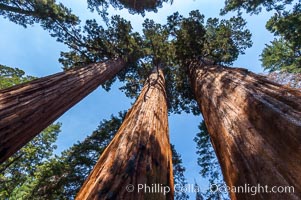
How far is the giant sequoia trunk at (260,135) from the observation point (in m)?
2.03

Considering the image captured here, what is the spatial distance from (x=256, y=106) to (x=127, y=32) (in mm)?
9286

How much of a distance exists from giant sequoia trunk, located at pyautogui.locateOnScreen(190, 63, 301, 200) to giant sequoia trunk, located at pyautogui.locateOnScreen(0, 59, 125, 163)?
2.92 meters

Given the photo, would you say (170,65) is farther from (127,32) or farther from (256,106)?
(256,106)

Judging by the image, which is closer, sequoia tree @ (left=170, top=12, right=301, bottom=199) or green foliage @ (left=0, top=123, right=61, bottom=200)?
sequoia tree @ (left=170, top=12, right=301, bottom=199)

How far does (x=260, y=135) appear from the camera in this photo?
102 inches

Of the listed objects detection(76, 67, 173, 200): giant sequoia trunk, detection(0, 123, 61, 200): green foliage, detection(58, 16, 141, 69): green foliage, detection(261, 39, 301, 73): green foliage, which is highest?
detection(261, 39, 301, 73): green foliage

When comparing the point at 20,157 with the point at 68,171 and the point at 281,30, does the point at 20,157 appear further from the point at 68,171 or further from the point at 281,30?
the point at 281,30

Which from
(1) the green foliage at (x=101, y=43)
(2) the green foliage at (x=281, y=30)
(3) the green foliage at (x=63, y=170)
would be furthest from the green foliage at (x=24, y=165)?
(2) the green foliage at (x=281, y=30)

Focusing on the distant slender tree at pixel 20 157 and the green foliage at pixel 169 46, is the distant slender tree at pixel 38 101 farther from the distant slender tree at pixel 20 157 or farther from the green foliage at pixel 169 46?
the distant slender tree at pixel 20 157

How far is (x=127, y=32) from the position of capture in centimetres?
1109

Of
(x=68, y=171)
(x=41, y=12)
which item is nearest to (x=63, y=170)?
(x=68, y=171)

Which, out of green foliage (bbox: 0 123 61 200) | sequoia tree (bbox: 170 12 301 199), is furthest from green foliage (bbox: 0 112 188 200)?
sequoia tree (bbox: 170 12 301 199)

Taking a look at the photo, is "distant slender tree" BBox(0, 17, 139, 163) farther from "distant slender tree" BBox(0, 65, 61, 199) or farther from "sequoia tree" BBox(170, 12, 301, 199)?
"distant slender tree" BBox(0, 65, 61, 199)

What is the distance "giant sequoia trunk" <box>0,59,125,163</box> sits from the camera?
291 cm
